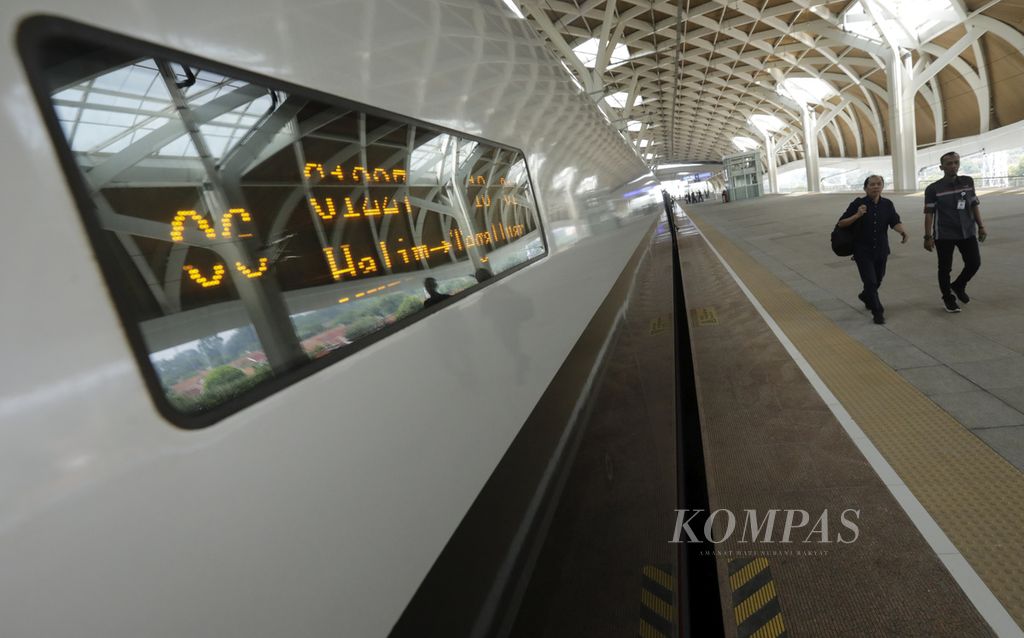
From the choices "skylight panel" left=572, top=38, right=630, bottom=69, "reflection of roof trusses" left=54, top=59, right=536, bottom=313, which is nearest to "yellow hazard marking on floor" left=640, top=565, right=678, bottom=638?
"reflection of roof trusses" left=54, top=59, right=536, bottom=313

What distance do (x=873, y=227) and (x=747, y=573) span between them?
4.12 meters

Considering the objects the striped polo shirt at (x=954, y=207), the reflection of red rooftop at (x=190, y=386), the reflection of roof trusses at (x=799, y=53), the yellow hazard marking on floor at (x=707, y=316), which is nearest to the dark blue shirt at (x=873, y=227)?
the striped polo shirt at (x=954, y=207)

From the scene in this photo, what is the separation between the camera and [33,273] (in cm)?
81

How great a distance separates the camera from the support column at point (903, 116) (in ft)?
77.6

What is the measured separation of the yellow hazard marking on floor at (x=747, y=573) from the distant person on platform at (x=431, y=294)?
1631mm

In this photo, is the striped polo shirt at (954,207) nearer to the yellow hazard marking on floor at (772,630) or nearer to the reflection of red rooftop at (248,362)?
the yellow hazard marking on floor at (772,630)

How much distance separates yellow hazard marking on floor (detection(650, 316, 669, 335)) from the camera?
656 centimetres

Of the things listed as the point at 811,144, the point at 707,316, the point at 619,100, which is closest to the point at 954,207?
the point at 707,316

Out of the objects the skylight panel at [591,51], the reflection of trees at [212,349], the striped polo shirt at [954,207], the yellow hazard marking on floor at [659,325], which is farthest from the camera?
the skylight panel at [591,51]

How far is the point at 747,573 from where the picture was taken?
7.05ft

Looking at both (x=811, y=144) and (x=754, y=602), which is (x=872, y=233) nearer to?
(x=754, y=602)

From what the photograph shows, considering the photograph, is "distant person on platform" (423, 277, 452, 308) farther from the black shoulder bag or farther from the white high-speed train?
the black shoulder bag

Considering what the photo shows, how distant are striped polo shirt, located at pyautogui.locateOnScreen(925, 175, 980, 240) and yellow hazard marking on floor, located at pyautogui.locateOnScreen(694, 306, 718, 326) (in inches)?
88.9

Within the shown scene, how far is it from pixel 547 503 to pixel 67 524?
2.10 metres
